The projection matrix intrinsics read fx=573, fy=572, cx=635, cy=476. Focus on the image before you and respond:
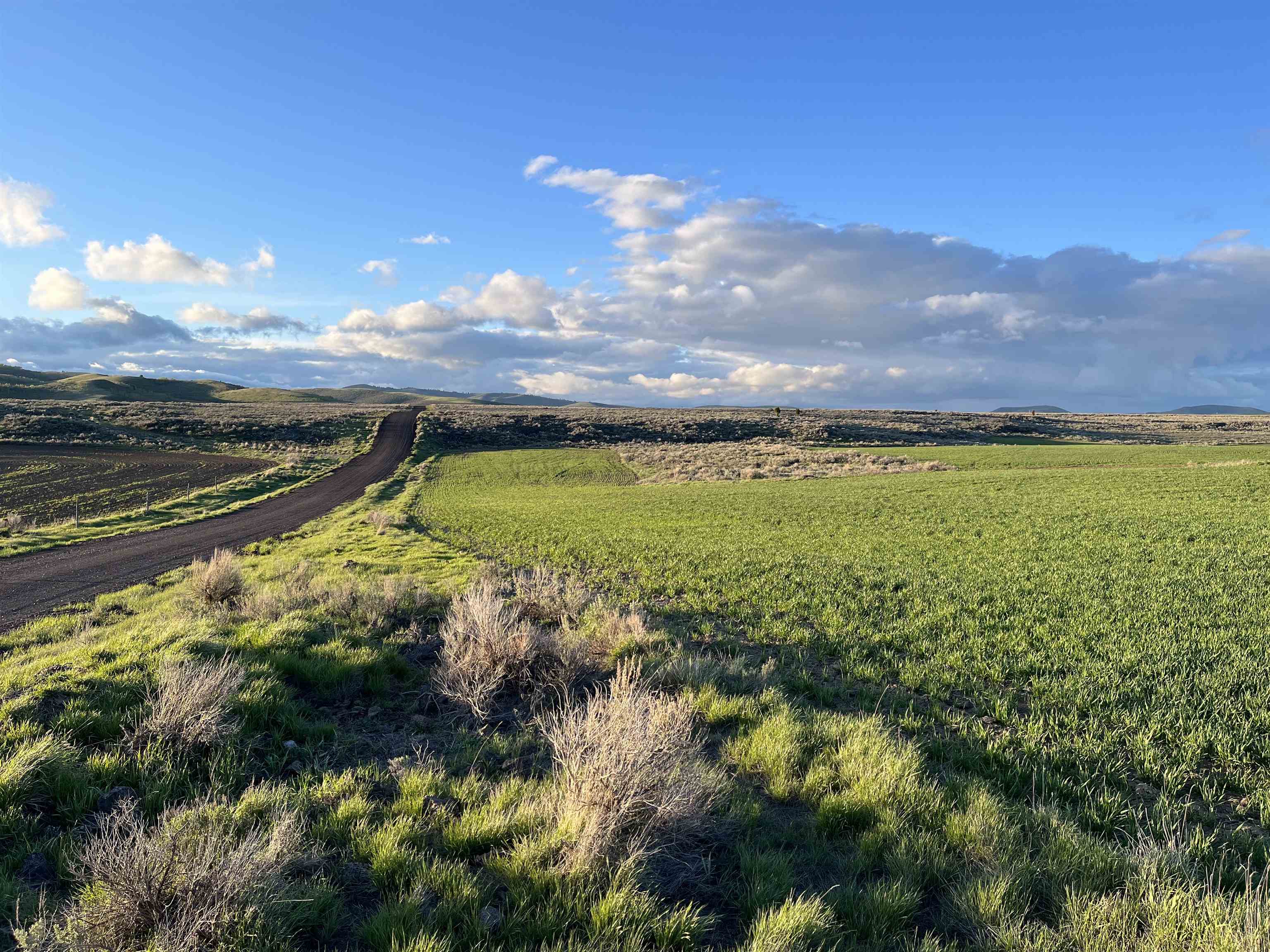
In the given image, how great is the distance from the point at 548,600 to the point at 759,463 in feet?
164

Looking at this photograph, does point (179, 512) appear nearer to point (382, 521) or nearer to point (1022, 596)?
point (382, 521)

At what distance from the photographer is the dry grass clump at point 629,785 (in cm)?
434

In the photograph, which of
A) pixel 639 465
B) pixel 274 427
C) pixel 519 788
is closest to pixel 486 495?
pixel 639 465

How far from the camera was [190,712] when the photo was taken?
5.92 metres

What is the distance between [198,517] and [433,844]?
31.4 metres

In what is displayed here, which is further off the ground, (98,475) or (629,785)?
(629,785)

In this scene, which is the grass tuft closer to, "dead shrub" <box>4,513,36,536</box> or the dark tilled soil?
"dead shrub" <box>4,513,36,536</box>

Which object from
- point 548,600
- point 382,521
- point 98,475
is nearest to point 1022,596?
point 548,600

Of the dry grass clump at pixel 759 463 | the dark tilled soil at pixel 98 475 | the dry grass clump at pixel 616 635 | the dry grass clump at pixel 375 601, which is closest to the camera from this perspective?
the dry grass clump at pixel 616 635

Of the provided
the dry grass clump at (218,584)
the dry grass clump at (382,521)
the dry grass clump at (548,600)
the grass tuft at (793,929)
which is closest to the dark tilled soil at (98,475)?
the dry grass clump at (382,521)

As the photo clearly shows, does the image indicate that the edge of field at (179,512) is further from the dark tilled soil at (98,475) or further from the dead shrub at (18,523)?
the dark tilled soil at (98,475)

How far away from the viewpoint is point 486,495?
128 feet

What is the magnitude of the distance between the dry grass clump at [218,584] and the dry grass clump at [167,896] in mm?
8858

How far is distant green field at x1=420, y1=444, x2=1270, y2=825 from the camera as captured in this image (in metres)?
6.41
